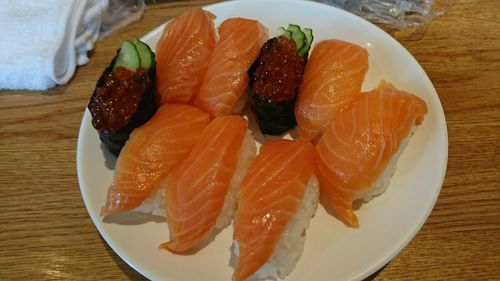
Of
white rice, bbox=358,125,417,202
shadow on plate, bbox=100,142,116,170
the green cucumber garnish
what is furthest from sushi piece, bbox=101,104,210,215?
white rice, bbox=358,125,417,202

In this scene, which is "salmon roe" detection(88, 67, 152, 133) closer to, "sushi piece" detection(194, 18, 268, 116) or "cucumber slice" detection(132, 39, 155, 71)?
"cucumber slice" detection(132, 39, 155, 71)

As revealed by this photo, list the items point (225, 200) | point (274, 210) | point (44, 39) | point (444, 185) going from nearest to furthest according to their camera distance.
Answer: point (274, 210)
point (225, 200)
point (444, 185)
point (44, 39)

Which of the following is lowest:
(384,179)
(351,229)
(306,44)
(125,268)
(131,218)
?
(125,268)

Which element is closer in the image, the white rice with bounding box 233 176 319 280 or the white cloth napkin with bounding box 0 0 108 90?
the white rice with bounding box 233 176 319 280

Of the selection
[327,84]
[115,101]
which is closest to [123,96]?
[115,101]

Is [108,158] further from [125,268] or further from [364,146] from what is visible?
[364,146]

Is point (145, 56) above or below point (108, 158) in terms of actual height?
above

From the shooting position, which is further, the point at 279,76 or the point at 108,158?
A: the point at 108,158
